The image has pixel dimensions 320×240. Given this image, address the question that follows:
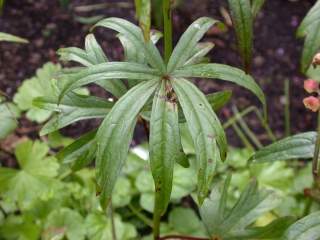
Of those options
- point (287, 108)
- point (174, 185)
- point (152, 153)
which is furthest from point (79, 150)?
point (287, 108)

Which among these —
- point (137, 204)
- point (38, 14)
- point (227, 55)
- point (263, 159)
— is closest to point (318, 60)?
point (263, 159)

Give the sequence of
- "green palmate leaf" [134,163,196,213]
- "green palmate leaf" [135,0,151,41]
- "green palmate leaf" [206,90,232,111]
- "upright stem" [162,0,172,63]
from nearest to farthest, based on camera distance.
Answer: "green palmate leaf" [135,0,151,41], "upright stem" [162,0,172,63], "green palmate leaf" [206,90,232,111], "green palmate leaf" [134,163,196,213]

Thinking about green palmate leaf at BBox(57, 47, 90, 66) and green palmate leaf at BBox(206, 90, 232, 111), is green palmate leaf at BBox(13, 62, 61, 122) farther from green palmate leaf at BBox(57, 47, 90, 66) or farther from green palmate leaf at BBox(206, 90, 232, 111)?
green palmate leaf at BBox(206, 90, 232, 111)

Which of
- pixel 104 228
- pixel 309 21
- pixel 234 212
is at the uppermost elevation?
pixel 309 21

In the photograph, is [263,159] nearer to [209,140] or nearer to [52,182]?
[209,140]

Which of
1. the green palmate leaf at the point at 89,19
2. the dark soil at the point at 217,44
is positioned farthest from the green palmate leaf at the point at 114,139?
the green palmate leaf at the point at 89,19

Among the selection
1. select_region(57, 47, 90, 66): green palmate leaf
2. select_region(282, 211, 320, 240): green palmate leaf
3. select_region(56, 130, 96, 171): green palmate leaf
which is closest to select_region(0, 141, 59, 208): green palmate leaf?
select_region(56, 130, 96, 171): green palmate leaf

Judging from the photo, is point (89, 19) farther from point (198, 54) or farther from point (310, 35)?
point (310, 35)
